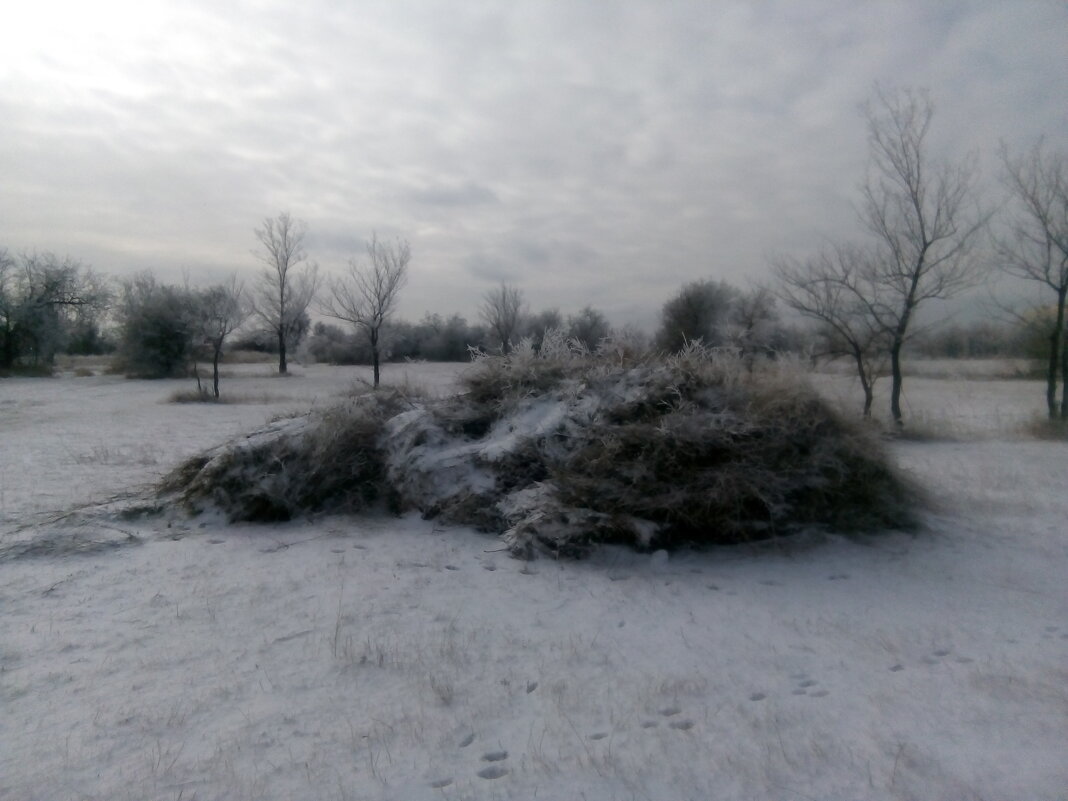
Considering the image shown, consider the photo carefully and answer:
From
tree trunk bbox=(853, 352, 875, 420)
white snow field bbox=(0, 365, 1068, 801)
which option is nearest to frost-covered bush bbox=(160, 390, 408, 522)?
white snow field bbox=(0, 365, 1068, 801)

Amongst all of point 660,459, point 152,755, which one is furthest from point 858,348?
point 152,755

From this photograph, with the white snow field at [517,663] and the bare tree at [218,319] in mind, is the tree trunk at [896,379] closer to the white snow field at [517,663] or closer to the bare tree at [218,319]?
the white snow field at [517,663]

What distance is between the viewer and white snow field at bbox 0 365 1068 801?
3652mm

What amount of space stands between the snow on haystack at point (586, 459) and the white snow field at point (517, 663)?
0.36 m

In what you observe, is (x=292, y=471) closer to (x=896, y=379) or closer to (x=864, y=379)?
(x=864, y=379)

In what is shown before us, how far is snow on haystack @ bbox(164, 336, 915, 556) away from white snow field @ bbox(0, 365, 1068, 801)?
1.17 feet

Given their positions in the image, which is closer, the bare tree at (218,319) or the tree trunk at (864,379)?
the tree trunk at (864,379)

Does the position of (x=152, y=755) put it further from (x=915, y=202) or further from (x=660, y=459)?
(x=915, y=202)

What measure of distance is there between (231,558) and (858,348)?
14320 millimetres

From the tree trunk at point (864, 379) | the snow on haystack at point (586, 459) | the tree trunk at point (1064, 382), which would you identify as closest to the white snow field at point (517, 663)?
the snow on haystack at point (586, 459)

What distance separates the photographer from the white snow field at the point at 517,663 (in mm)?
3652

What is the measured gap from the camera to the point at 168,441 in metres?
14.8

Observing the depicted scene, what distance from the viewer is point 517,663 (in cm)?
502

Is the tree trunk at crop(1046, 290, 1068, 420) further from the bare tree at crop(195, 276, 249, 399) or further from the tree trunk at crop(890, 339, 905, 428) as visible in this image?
the bare tree at crop(195, 276, 249, 399)
